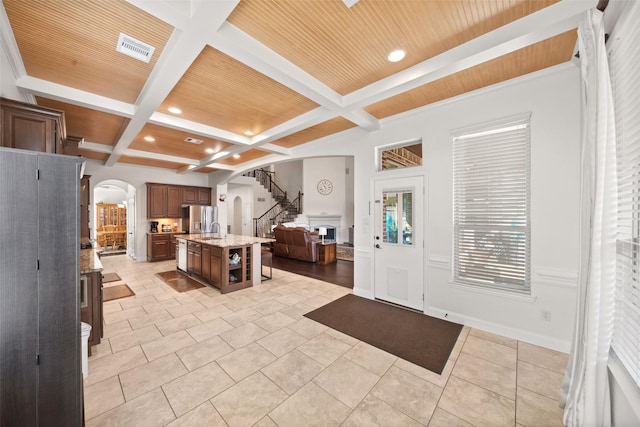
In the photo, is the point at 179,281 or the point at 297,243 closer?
the point at 179,281

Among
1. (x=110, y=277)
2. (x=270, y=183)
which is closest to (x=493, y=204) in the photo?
(x=110, y=277)

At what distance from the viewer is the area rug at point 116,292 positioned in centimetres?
430

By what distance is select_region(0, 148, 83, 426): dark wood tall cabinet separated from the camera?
1.33 metres

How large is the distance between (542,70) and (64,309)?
4.70 meters

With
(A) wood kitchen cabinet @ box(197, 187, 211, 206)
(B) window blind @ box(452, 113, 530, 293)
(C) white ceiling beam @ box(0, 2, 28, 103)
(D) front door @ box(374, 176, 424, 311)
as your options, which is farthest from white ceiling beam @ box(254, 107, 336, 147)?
(A) wood kitchen cabinet @ box(197, 187, 211, 206)

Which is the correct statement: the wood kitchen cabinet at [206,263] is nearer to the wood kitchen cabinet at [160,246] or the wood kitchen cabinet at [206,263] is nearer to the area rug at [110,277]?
the area rug at [110,277]

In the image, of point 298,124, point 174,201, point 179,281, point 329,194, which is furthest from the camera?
point 329,194

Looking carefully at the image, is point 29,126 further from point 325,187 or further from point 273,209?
point 273,209

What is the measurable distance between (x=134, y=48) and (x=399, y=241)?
3.98 metres

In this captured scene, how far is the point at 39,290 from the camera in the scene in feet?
4.59

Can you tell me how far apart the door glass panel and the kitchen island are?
2.44 metres

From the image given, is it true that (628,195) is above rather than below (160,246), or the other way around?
above

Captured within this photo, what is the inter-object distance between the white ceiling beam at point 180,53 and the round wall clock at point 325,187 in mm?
8285

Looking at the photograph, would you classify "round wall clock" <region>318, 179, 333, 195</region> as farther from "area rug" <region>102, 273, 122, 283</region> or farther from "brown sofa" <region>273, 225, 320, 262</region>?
"area rug" <region>102, 273, 122, 283</region>
